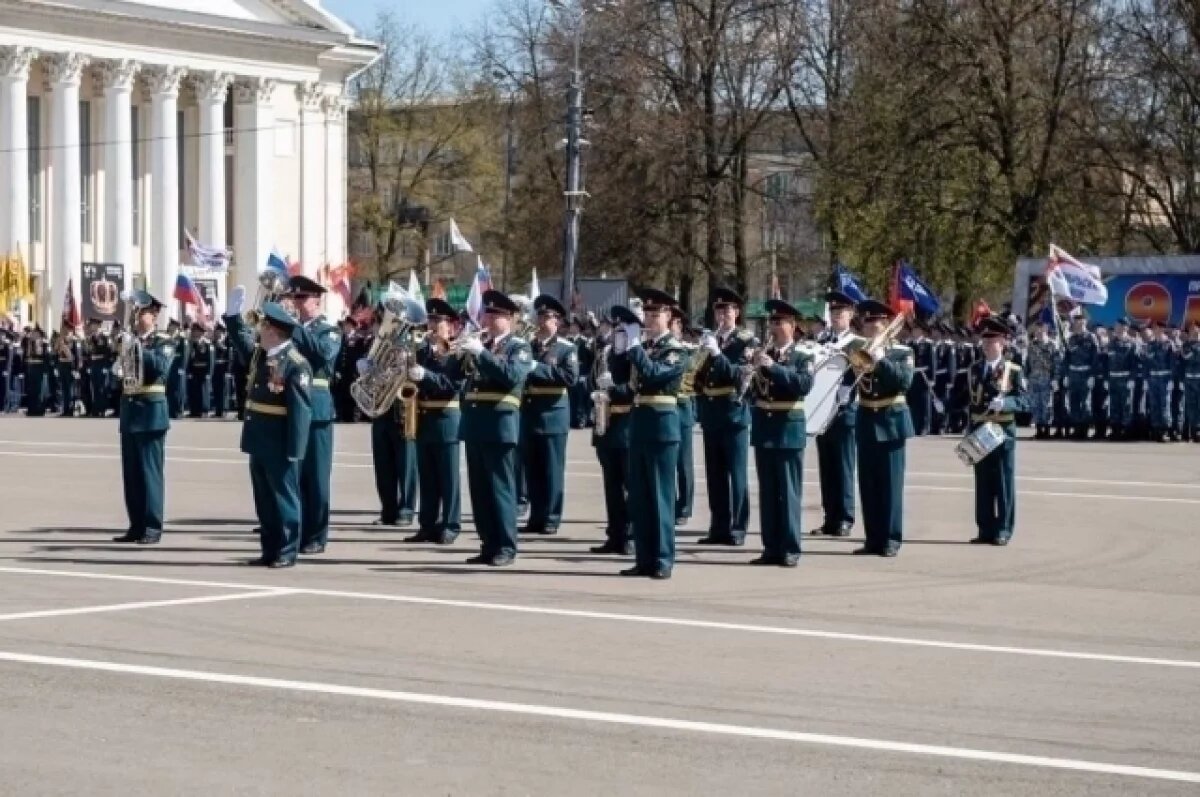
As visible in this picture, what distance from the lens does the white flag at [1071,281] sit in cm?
3109

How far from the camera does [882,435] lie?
1634 cm

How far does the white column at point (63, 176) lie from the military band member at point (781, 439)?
49653 millimetres

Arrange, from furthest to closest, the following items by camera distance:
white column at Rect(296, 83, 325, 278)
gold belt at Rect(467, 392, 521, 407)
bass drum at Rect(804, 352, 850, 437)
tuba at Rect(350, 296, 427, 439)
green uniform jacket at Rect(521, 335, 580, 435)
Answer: white column at Rect(296, 83, 325, 278)
green uniform jacket at Rect(521, 335, 580, 435)
bass drum at Rect(804, 352, 850, 437)
tuba at Rect(350, 296, 427, 439)
gold belt at Rect(467, 392, 521, 407)

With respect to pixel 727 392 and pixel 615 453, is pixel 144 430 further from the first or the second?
pixel 727 392

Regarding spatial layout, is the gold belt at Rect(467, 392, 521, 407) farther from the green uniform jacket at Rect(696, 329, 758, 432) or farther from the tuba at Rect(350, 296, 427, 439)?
the green uniform jacket at Rect(696, 329, 758, 432)

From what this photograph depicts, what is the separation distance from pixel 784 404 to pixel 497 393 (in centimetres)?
199

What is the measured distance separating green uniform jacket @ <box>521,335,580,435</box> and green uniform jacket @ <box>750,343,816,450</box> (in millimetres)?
2036

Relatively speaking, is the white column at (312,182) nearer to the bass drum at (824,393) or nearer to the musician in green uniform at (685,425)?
the musician in green uniform at (685,425)

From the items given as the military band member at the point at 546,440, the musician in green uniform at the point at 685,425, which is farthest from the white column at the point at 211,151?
the military band member at the point at 546,440

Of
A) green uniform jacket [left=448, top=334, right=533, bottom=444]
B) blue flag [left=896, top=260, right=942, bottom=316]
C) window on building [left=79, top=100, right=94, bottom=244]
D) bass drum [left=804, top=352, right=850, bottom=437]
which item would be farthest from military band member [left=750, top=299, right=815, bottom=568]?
window on building [left=79, top=100, right=94, bottom=244]

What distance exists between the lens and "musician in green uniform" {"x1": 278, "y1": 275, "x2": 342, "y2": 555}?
618 inches

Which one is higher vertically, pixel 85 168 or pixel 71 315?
pixel 85 168

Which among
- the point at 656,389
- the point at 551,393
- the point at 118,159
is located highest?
the point at 118,159

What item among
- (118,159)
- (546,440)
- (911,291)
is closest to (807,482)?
(546,440)
